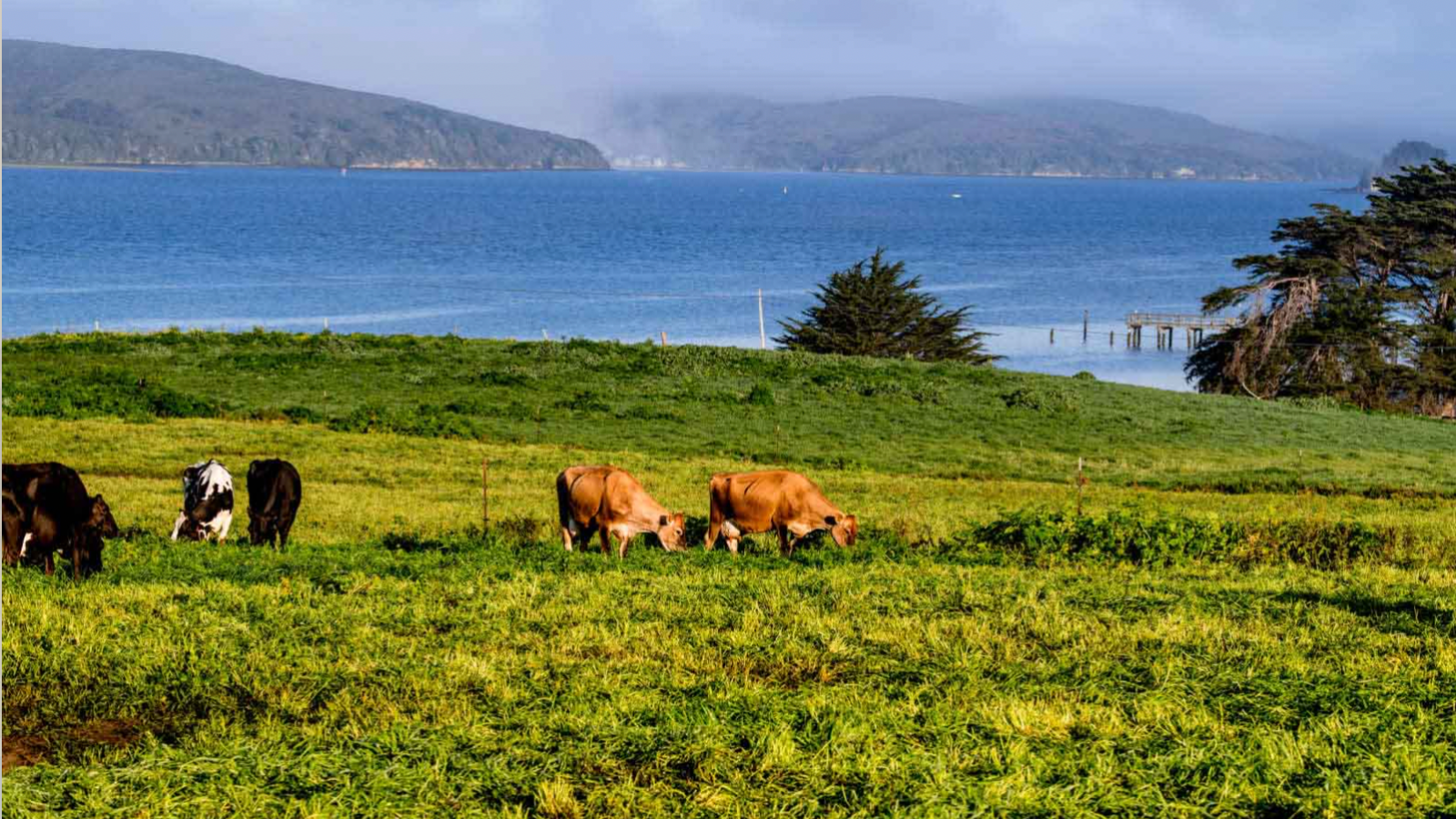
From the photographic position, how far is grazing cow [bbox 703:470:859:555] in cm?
1909

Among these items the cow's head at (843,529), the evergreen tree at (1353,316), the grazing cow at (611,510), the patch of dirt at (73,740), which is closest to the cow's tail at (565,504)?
the grazing cow at (611,510)

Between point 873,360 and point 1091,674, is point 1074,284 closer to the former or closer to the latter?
point 873,360

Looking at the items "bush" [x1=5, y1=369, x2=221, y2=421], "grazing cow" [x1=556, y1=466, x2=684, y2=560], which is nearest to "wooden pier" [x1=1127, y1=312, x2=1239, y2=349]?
"bush" [x1=5, y1=369, x2=221, y2=421]

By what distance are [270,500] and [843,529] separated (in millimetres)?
7879

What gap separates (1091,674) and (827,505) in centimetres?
844

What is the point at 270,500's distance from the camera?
19578 millimetres

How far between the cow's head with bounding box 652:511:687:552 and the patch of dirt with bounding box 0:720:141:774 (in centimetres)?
929

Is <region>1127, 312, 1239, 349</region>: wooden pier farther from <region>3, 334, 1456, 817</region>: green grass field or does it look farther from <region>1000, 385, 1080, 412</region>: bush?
<region>3, 334, 1456, 817</region>: green grass field

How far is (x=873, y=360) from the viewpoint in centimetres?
5488

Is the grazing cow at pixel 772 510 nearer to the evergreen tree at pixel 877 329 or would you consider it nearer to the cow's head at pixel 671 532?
the cow's head at pixel 671 532

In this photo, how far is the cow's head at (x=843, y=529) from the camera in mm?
19312

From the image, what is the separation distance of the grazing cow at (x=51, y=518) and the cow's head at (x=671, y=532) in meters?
6.77

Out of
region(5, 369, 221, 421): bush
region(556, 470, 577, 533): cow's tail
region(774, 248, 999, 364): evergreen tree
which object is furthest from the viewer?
region(774, 248, 999, 364): evergreen tree

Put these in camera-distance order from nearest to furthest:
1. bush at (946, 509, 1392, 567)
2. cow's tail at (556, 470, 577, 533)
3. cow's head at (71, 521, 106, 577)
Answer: cow's head at (71, 521, 106, 577) → bush at (946, 509, 1392, 567) → cow's tail at (556, 470, 577, 533)
